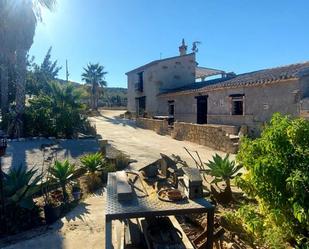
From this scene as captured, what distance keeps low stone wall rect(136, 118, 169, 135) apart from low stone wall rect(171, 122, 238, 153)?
170 centimetres

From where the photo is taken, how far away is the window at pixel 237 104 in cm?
1811

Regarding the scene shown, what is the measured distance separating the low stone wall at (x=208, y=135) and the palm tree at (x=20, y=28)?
9.56 meters

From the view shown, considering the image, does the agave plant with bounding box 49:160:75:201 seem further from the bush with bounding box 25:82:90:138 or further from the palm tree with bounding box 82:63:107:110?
the palm tree with bounding box 82:63:107:110

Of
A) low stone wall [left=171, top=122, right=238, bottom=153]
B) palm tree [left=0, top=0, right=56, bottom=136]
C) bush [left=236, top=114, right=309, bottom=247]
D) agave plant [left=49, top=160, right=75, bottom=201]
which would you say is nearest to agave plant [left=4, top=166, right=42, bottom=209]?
agave plant [left=49, top=160, right=75, bottom=201]

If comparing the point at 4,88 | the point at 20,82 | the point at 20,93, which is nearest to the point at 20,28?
the point at 20,82

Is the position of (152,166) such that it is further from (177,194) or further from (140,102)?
(140,102)

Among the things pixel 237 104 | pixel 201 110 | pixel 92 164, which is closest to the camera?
pixel 92 164

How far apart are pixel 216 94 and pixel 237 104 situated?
6.81 ft

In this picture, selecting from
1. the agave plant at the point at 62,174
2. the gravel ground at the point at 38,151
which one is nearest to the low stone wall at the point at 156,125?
the gravel ground at the point at 38,151

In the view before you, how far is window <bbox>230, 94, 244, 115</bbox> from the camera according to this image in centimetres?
1811

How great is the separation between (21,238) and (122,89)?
76.2 m

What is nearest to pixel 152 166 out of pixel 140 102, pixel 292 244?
pixel 292 244

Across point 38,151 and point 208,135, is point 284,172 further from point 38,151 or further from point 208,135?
point 208,135

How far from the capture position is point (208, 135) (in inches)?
644
